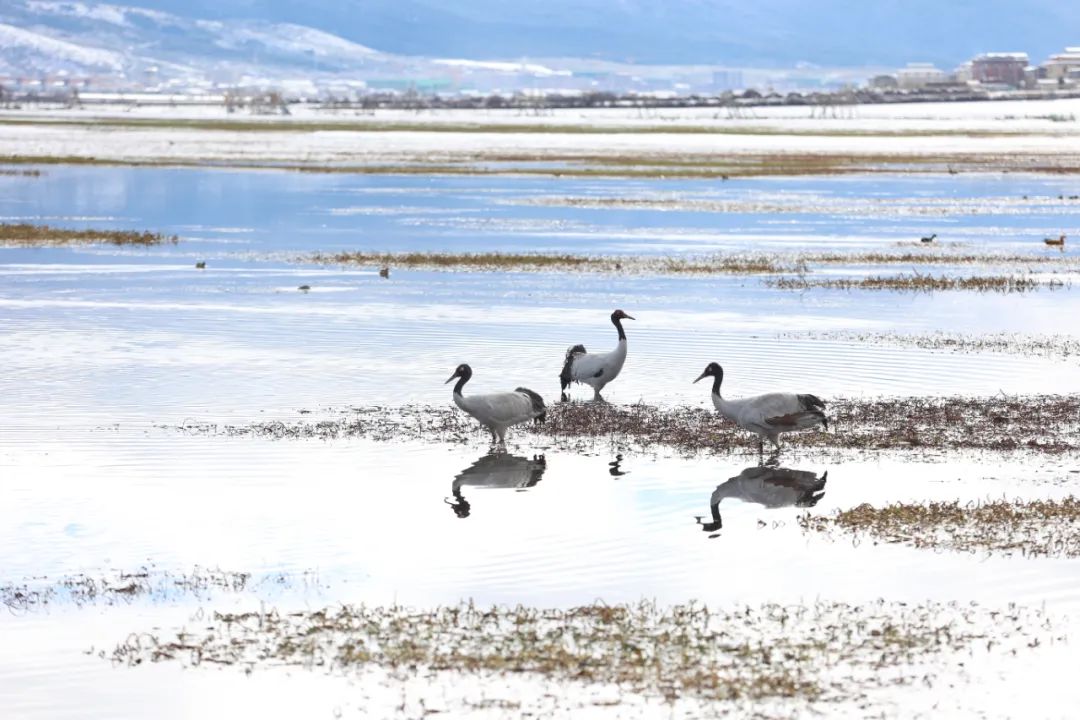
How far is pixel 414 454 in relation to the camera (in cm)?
1805

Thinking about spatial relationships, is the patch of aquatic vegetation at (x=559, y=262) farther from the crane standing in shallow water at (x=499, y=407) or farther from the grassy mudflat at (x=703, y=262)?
the crane standing in shallow water at (x=499, y=407)

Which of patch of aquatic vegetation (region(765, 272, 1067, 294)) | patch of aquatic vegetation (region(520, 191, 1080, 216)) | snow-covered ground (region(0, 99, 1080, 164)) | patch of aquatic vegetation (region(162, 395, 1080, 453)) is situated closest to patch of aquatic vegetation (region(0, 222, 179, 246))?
patch of aquatic vegetation (region(765, 272, 1067, 294))

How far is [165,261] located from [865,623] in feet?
99.7

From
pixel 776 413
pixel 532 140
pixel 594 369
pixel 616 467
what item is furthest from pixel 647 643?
pixel 532 140

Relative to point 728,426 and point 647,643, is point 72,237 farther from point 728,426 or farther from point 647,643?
point 647,643

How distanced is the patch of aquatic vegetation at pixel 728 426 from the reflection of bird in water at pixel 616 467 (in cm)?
60

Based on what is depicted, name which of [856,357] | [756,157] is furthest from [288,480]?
[756,157]

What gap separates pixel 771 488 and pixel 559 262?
23.2 m

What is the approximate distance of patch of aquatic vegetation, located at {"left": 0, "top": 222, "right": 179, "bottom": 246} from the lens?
145ft

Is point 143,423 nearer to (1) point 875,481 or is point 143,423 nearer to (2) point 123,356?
(2) point 123,356

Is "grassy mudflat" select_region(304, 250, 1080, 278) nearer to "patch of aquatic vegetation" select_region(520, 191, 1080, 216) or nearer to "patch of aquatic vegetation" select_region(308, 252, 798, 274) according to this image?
"patch of aquatic vegetation" select_region(308, 252, 798, 274)

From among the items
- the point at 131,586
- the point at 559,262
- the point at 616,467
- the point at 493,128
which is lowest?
the point at 131,586

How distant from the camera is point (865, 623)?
38.7ft

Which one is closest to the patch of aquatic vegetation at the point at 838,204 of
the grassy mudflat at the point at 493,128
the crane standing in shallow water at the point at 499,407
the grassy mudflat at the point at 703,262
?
the grassy mudflat at the point at 703,262
